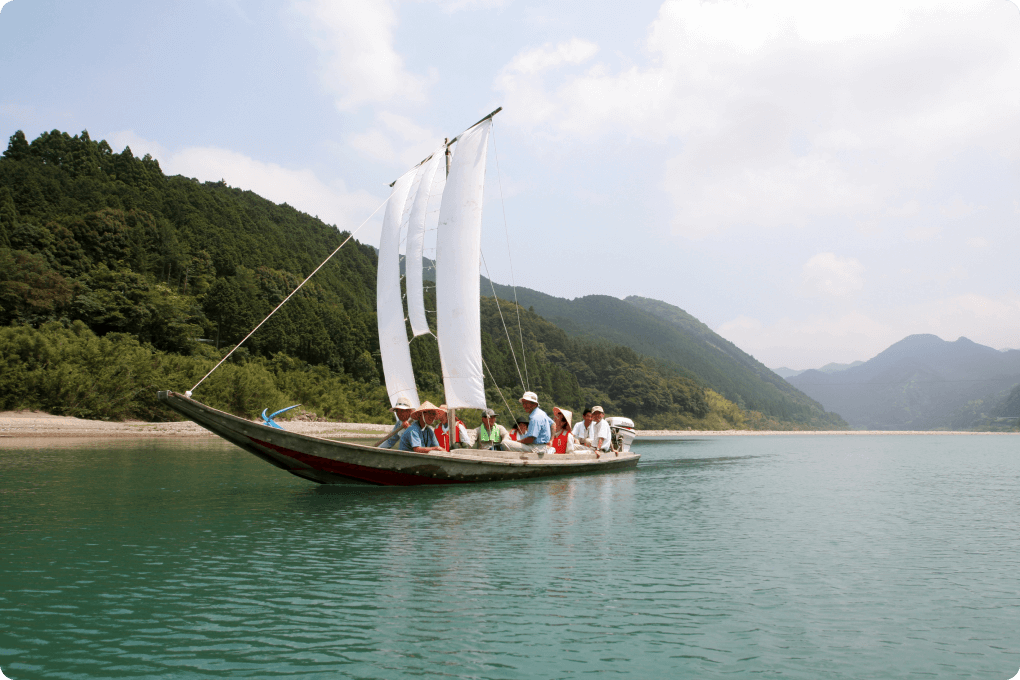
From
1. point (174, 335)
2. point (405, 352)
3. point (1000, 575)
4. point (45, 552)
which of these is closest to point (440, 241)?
point (405, 352)

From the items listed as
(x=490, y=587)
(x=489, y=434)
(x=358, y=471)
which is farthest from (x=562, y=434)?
(x=490, y=587)

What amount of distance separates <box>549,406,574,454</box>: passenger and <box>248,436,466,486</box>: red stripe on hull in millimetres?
5295

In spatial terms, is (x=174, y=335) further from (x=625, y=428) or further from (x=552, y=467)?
(x=552, y=467)

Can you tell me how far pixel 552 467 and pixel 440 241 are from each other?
800 cm

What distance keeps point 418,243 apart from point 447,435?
618 cm

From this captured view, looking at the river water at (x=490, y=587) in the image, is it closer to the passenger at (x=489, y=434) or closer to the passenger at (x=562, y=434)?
the passenger at (x=489, y=434)

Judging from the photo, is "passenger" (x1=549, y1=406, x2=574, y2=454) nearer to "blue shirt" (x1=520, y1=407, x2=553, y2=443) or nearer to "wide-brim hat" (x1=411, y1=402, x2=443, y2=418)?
"blue shirt" (x1=520, y1=407, x2=553, y2=443)

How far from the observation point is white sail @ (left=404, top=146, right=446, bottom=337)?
69.4 ft

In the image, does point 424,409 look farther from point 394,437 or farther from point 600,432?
point 600,432

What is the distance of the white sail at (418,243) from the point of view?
833 inches

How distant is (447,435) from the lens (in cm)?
1978

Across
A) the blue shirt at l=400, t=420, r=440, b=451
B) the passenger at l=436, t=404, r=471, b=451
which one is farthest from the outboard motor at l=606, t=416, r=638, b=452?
the blue shirt at l=400, t=420, r=440, b=451

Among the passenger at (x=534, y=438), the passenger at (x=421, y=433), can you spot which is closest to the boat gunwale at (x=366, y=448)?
the passenger at (x=421, y=433)

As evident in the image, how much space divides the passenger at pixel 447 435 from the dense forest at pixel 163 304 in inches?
1397
